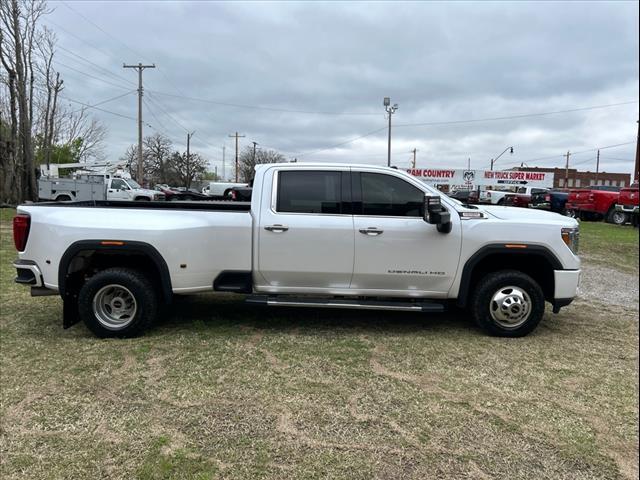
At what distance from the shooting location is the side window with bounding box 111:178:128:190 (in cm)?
2936

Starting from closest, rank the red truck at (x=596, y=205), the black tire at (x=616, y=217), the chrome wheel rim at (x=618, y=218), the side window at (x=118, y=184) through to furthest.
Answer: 1. the black tire at (x=616, y=217)
2. the chrome wheel rim at (x=618, y=218)
3. the red truck at (x=596, y=205)
4. the side window at (x=118, y=184)

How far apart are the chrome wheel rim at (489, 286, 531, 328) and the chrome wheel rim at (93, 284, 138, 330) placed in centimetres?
370

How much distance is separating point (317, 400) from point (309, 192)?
2.27m

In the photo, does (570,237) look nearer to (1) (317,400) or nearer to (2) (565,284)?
(2) (565,284)

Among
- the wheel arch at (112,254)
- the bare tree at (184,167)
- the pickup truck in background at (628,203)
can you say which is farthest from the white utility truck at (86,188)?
the bare tree at (184,167)

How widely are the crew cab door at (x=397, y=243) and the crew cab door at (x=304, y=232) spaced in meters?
0.14

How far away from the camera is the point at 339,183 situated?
207 inches

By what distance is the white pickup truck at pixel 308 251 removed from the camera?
497 cm

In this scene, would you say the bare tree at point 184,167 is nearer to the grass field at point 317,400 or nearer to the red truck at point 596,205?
the red truck at point 596,205

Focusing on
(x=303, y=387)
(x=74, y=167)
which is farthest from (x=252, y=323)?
(x=74, y=167)

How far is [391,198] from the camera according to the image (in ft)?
17.0

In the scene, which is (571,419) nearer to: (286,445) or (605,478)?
(605,478)

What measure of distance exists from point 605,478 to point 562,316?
3672 mm

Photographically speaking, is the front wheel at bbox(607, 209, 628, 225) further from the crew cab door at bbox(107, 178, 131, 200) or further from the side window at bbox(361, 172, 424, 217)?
the crew cab door at bbox(107, 178, 131, 200)
